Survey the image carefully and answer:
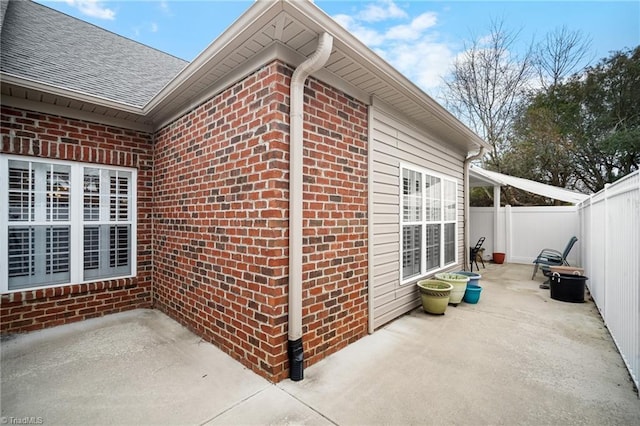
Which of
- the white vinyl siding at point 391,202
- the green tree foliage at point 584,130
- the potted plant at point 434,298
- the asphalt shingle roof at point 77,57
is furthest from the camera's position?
the green tree foliage at point 584,130

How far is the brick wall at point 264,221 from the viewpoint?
7.91ft

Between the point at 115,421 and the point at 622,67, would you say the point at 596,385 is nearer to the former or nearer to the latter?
the point at 115,421

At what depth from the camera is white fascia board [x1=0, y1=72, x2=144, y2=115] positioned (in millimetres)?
2905

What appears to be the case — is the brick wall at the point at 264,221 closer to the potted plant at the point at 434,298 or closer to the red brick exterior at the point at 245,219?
the red brick exterior at the point at 245,219

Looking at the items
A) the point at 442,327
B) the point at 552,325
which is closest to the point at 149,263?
the point at 442,327

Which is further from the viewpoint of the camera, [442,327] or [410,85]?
[442,327]

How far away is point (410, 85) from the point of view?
328cm

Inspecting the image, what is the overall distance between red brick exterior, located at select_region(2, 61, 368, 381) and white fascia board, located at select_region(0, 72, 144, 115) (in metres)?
0.49

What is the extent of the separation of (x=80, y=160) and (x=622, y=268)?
619 centimetres

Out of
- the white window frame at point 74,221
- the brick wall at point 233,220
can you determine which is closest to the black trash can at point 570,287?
the brick wall at point 233,220

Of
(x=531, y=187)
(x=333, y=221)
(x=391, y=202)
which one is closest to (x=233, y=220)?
(x=333, y=221)

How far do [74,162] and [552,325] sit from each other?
639 cm

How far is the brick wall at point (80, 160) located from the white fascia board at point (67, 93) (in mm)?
497

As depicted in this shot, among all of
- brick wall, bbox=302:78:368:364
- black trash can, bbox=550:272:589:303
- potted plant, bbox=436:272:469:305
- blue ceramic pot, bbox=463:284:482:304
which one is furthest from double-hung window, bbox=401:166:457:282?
black trash can, bbox=550:272:589:303
